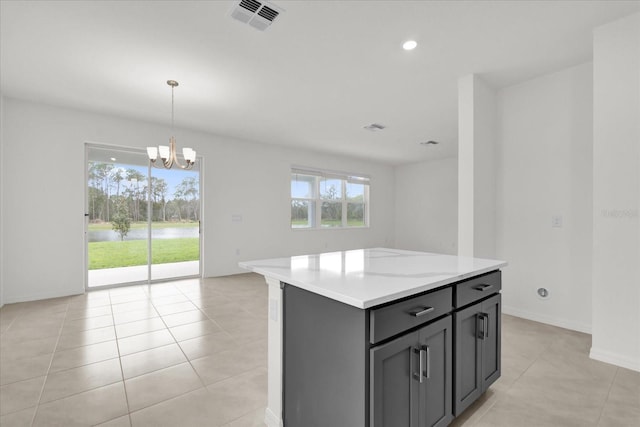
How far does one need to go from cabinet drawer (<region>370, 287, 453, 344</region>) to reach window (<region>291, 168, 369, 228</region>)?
17.8 feet

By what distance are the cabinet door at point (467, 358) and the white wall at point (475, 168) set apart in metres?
1.64

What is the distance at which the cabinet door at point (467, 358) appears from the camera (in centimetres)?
149

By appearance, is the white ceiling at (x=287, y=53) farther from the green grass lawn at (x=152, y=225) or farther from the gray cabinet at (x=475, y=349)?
the gray cabinet at (x=475, y=349)

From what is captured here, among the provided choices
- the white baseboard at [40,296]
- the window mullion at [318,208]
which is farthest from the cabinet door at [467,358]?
the window mullion at [318,208]

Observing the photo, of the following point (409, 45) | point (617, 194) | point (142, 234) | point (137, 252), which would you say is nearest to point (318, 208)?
point (142, 234)

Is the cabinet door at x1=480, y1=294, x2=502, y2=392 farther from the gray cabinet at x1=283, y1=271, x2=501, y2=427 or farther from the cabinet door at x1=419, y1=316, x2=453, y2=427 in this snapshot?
the cabinet door at x1=419, y1=316, x2=453, y2=427

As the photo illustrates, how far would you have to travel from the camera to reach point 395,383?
1169 mm

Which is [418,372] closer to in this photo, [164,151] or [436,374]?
[436,374]

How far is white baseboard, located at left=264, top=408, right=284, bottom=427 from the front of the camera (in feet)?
4.93

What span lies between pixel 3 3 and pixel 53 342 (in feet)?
8.79

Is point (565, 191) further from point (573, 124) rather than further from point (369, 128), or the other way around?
point (369, 128)

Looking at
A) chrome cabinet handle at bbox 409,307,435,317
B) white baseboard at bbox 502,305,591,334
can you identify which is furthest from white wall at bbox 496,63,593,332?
chrome cabinet handle at bbox 409,307,435,317

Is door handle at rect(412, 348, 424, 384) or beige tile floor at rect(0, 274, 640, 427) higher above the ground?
door handle at rect(412, 348, 424, 384)

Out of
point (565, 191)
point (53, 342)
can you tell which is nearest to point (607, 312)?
point (565, 191)
